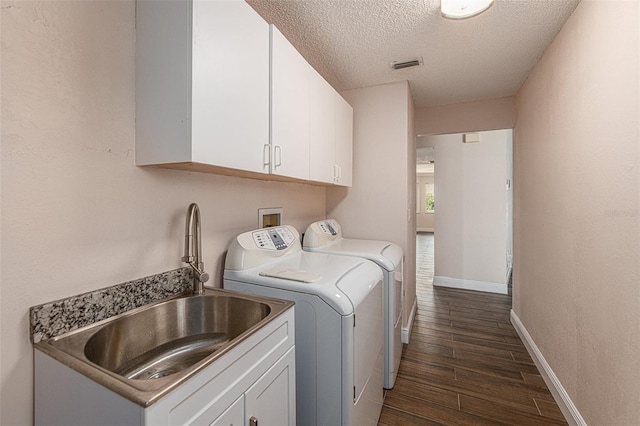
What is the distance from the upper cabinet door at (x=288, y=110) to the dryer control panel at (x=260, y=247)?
393 mm

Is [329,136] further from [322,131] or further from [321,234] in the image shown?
[321,234]

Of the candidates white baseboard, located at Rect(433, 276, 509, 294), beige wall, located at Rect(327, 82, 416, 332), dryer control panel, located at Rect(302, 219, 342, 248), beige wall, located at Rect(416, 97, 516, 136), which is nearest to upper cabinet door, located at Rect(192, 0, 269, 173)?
dryer control panel, located at Rect(302, 219, 342, 248)

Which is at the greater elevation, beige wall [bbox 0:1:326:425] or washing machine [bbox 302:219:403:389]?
beige wall [bbox 0:1:326:425]

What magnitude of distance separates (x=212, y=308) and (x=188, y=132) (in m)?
0.75

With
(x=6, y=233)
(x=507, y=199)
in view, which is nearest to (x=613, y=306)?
(x=6, y=233)

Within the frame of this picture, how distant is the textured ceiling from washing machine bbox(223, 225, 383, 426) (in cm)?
134

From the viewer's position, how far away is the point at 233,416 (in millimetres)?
802

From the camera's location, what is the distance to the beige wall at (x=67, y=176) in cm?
81

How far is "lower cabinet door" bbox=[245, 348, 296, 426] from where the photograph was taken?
2.90ft

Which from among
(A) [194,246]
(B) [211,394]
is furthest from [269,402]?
(A) [194,246]

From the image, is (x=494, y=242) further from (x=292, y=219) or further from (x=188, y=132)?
(x=188, y=132)

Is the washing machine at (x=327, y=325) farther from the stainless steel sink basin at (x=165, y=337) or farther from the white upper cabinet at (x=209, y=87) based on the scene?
the white upper cabinet at (x=209, y=87)

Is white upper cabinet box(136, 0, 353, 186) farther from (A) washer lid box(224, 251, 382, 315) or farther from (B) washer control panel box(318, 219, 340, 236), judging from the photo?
(B) washer control panel box(318, 219, 340, 236)

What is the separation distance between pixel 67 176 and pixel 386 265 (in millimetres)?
1609
